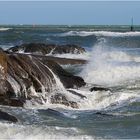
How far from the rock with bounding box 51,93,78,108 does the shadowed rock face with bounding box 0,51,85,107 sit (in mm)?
291

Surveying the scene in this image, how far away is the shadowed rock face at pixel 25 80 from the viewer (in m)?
15.5

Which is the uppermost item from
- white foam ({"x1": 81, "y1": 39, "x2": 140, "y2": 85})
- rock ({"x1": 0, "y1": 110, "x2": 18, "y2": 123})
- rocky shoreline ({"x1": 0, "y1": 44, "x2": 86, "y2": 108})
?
rocky shoreline ({"x1": 0, "y1": 44, "x2": 86, "y2": 108})

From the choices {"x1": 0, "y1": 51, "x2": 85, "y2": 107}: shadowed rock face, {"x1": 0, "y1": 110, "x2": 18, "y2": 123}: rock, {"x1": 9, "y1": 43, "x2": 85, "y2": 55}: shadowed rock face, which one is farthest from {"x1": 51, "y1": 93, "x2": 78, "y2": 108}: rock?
{"x1": 9, "y1": 43, "x2": 85, "y2": 55}: shadowed rock face

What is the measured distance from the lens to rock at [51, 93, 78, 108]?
51.6ft

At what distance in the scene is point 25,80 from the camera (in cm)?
1625

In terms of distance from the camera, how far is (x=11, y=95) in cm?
1556

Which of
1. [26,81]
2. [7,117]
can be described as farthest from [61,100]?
[7,117]

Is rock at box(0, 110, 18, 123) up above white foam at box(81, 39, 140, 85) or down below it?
above

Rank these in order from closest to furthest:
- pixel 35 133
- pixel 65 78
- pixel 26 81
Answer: pixel 35 133, pixel 26 81, pixel 65 78

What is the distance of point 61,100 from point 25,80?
1036mm

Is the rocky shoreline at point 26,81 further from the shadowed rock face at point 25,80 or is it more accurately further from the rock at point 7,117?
the rock at point 7,117

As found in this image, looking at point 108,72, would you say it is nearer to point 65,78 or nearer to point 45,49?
point 65,78

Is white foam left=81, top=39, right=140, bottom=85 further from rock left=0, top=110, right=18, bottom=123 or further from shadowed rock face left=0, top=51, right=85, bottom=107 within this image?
rock left=0, top=110, right=18, bottom=123

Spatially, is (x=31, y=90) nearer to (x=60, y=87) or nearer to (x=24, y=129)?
(x=60, y=87)
